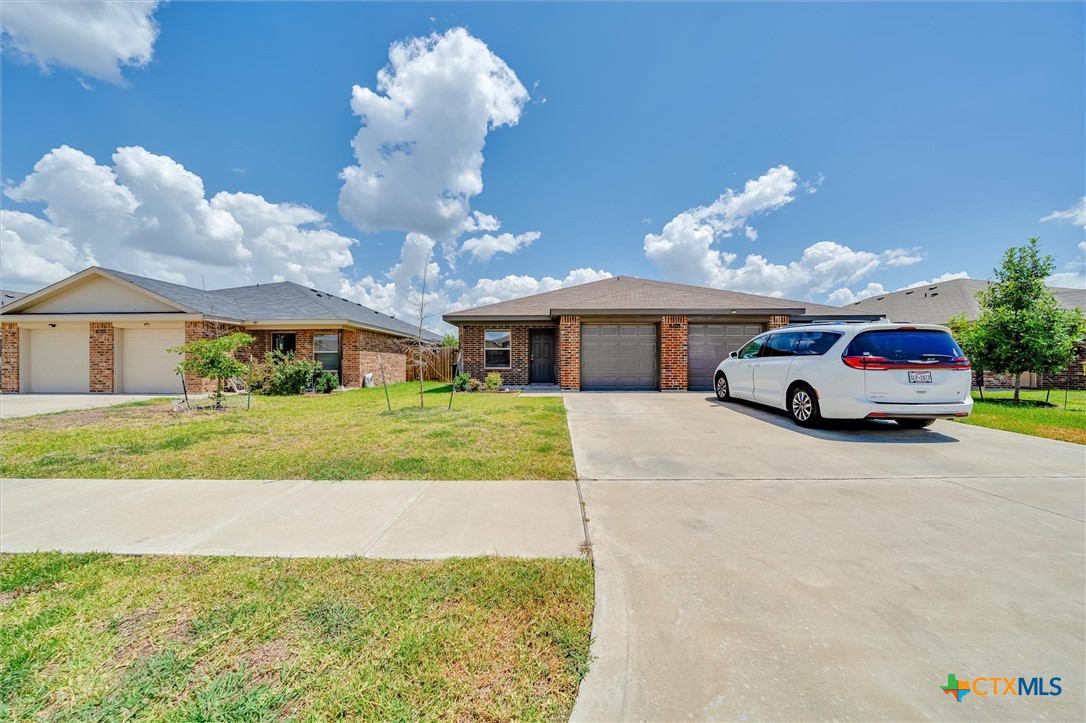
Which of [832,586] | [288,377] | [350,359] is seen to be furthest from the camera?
[350,359]

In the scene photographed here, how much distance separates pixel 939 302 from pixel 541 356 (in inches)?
750

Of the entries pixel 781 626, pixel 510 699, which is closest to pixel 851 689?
pixel 781 626

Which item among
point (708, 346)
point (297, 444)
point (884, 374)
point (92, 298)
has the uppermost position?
point (92, 298)

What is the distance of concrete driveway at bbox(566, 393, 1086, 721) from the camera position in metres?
1.57

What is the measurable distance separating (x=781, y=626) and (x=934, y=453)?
4953mm

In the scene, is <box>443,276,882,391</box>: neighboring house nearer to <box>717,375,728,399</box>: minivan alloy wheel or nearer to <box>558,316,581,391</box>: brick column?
<box>558,316,581,391</box>: brick column

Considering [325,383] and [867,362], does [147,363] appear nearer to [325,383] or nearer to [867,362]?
[325,383]

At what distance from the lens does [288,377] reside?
12.7 m

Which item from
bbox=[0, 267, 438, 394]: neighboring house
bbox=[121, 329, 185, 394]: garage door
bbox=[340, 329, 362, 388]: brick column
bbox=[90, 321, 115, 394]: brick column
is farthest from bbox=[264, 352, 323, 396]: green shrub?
bbox=[90, 321, 115, 394]: brick column

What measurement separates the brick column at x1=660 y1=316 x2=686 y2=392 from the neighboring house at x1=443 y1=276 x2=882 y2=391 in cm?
3

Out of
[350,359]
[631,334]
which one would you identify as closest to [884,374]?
[631,334]

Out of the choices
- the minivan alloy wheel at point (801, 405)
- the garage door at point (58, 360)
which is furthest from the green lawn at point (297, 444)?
the garage door at point (58, 360)

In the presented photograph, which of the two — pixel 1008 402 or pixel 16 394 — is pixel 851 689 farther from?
pixel 16 394

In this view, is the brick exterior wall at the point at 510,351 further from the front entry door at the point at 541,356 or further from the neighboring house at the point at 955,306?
the neighboring house at the point at 955,306
